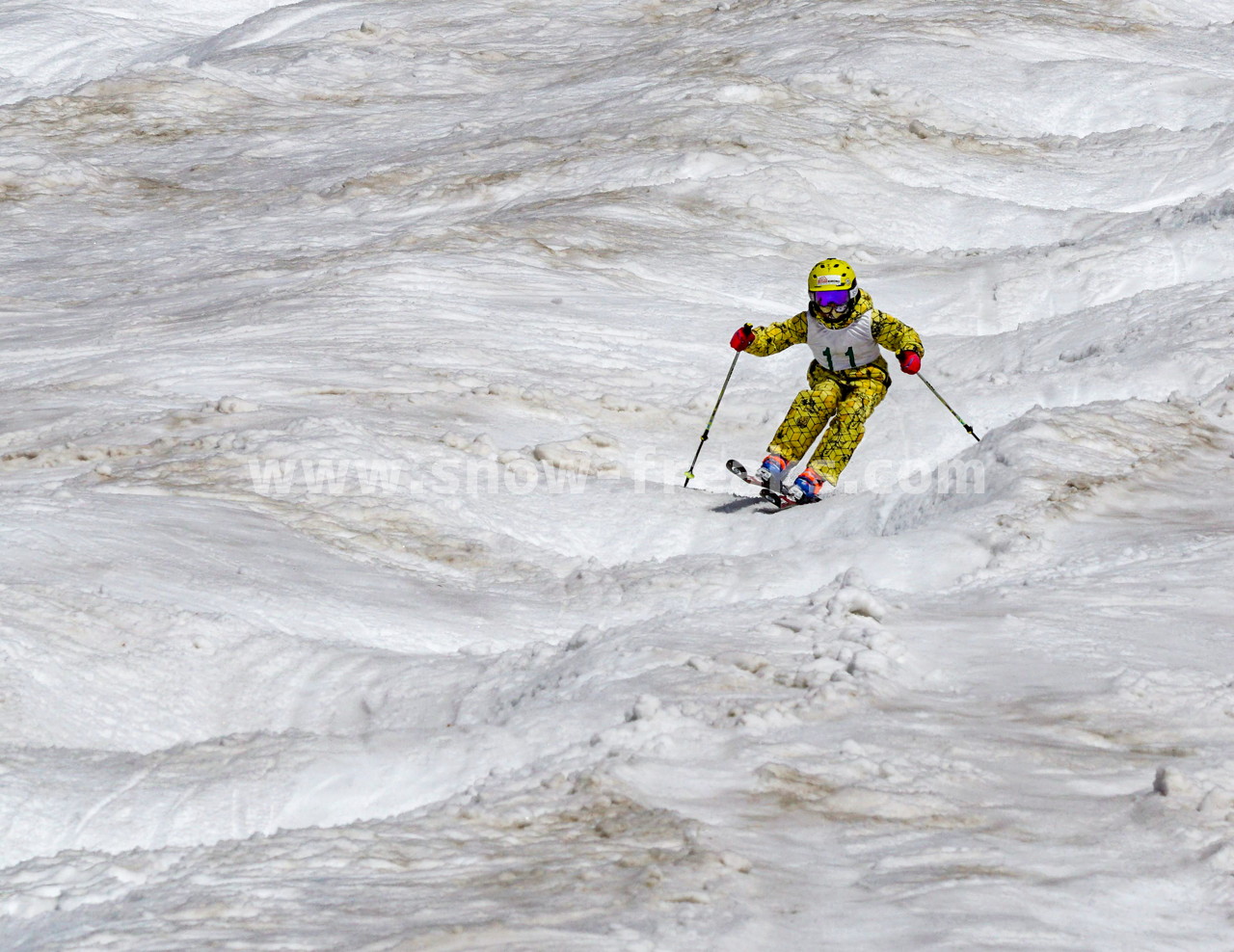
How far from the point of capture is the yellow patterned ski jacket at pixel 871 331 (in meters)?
11.9

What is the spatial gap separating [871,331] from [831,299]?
49cm

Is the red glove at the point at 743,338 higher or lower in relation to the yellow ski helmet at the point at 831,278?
lower

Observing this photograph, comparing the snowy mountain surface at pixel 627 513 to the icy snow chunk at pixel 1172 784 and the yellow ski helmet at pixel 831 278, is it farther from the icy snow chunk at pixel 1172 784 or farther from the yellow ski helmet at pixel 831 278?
the yellow ski helmet at pixel 831 278

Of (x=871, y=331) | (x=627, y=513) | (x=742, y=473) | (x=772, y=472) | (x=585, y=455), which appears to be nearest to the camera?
(x=627, y=513)

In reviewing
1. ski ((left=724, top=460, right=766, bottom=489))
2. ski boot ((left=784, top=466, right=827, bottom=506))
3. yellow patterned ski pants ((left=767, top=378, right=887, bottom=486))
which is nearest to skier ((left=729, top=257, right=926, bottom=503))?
yellow patterned ski pants ((left=767, top=378, right=887, bottom=486))

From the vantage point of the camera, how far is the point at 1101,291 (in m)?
15.7

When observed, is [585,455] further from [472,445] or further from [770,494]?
[770,494]

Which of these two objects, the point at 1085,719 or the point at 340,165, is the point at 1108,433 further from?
the point at 340,165

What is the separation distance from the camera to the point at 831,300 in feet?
38.5

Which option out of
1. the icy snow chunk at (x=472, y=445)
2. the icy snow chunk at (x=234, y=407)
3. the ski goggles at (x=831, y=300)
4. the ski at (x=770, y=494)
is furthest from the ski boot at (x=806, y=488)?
the icy snow chunk at (x=234, y=407)

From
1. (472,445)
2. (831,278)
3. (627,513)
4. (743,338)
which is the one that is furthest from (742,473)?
(472,445)

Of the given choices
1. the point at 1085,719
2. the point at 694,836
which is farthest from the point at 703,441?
the point at 694,836

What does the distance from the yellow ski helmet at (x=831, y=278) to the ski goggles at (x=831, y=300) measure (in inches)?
1.3

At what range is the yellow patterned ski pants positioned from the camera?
38.7 ft
